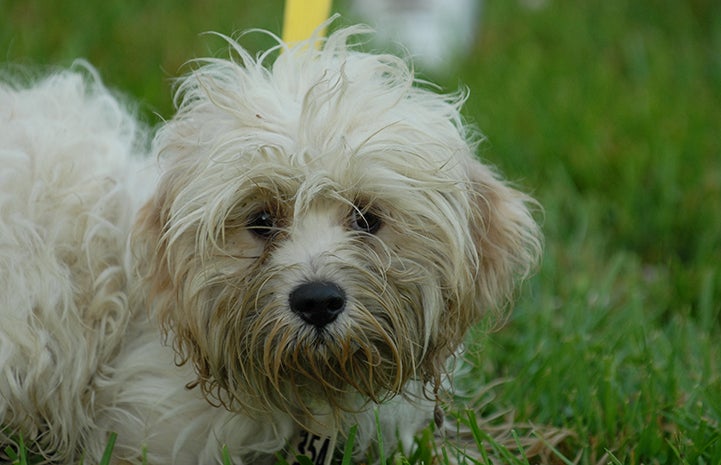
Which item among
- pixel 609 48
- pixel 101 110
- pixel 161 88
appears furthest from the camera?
pixel 609 48

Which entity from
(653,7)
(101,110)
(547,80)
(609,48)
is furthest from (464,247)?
(653,7)

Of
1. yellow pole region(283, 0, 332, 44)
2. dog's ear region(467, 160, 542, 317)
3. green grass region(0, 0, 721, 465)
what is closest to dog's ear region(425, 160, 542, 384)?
dog's ear region(467, 160, 542, 317)

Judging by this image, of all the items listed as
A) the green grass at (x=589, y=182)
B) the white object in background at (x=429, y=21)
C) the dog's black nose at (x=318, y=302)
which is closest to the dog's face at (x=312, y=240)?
the dog's black nose at (x=318, y=302)

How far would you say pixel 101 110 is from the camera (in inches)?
123

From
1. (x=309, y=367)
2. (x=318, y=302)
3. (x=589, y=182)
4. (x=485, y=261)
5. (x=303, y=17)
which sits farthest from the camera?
(x=589, y=182)

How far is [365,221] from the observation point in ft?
7.93

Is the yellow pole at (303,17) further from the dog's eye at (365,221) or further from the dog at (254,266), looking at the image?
the dog's eye at (365,221)

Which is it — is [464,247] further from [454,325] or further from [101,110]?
[101,110]

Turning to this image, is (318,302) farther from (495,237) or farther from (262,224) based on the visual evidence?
(495,237)

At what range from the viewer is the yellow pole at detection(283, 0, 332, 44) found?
3.15m

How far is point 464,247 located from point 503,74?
3104 mm

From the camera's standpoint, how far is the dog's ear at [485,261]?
2.52 meters

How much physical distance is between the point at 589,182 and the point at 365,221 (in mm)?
2397

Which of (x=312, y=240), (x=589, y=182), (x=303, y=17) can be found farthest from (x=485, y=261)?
(x=589, y=182)
